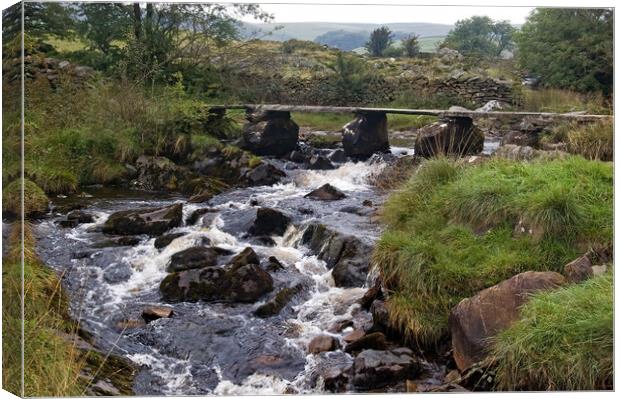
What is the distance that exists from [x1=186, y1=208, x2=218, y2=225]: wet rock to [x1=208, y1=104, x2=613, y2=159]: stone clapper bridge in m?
0.60

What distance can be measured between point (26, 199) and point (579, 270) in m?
3.54

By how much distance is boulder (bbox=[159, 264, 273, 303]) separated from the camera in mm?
5324

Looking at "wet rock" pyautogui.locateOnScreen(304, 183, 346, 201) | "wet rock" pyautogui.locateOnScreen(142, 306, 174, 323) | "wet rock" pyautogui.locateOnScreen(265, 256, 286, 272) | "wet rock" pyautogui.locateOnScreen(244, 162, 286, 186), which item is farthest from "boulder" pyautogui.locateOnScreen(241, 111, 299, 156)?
"wet rock" pyautogui.locateOnScreen(142, 306, 174, 323)

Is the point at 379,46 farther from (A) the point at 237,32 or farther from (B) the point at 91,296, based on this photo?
(B) the point at 91,296

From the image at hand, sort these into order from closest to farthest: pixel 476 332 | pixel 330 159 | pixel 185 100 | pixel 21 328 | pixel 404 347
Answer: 1. pixel 21 328
2. pixel 476 332
3. pixel 404 347
4. pixel 185 100
5. pixel 330 159

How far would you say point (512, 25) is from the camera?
5.18 metres

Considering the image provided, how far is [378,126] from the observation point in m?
5.95

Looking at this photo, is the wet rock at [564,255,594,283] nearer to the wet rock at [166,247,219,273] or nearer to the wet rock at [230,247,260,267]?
Result: the wet rock at [230,247,260,267]

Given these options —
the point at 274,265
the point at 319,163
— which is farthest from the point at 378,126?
the point at 274,265

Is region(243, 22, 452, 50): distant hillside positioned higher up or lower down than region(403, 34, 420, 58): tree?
higher up

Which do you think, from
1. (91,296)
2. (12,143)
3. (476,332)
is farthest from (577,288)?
(12,143)

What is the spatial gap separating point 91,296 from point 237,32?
199cm

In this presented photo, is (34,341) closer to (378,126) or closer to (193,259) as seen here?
(193,259)

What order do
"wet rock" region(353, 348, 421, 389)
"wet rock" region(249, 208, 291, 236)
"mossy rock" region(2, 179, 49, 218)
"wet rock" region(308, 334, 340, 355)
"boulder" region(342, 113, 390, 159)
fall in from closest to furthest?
"mossy rock" region(2, 179, 49, 218) < "wet rock" region(353, 348, 421, 389) < "wet rock" region(308, 334, 340, 355) < "boulder" region(342, 113, 390, 159) < "wet rock" region(249, 208, 291, 236)
